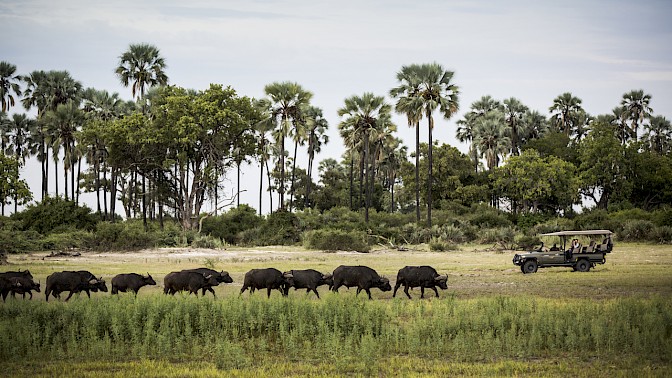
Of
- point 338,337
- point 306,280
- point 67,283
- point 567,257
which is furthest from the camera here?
point 567,257

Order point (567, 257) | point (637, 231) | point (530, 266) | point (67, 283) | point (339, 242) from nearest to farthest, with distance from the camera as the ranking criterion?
point (67, 283), point (530, 266), point (567, 257), point (339, 242), point (637, 231)

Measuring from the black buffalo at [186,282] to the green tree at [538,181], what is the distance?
5770 centimetres

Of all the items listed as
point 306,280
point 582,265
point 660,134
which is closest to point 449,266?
point 582,265

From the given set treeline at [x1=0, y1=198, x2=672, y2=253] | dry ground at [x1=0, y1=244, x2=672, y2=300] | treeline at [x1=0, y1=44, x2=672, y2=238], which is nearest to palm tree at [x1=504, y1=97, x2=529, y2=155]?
treeline at [x1=0, y1=44, x2=672, y2=238]

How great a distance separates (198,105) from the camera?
61.1 metres

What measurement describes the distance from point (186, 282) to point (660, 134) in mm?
96831

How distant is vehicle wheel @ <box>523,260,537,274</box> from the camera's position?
30984 millimetres

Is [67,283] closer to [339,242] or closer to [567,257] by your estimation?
[567,257]

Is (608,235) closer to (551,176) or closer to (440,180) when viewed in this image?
(551,176)

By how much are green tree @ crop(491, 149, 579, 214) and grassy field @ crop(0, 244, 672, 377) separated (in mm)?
54838

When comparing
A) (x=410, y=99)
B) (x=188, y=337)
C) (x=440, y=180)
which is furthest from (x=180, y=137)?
(x=188, y=337)

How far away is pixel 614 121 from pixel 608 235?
74568 millimetres

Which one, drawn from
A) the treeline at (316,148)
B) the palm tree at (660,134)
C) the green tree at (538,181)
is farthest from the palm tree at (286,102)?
the palm tree at (660,134)

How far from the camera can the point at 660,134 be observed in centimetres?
10519
